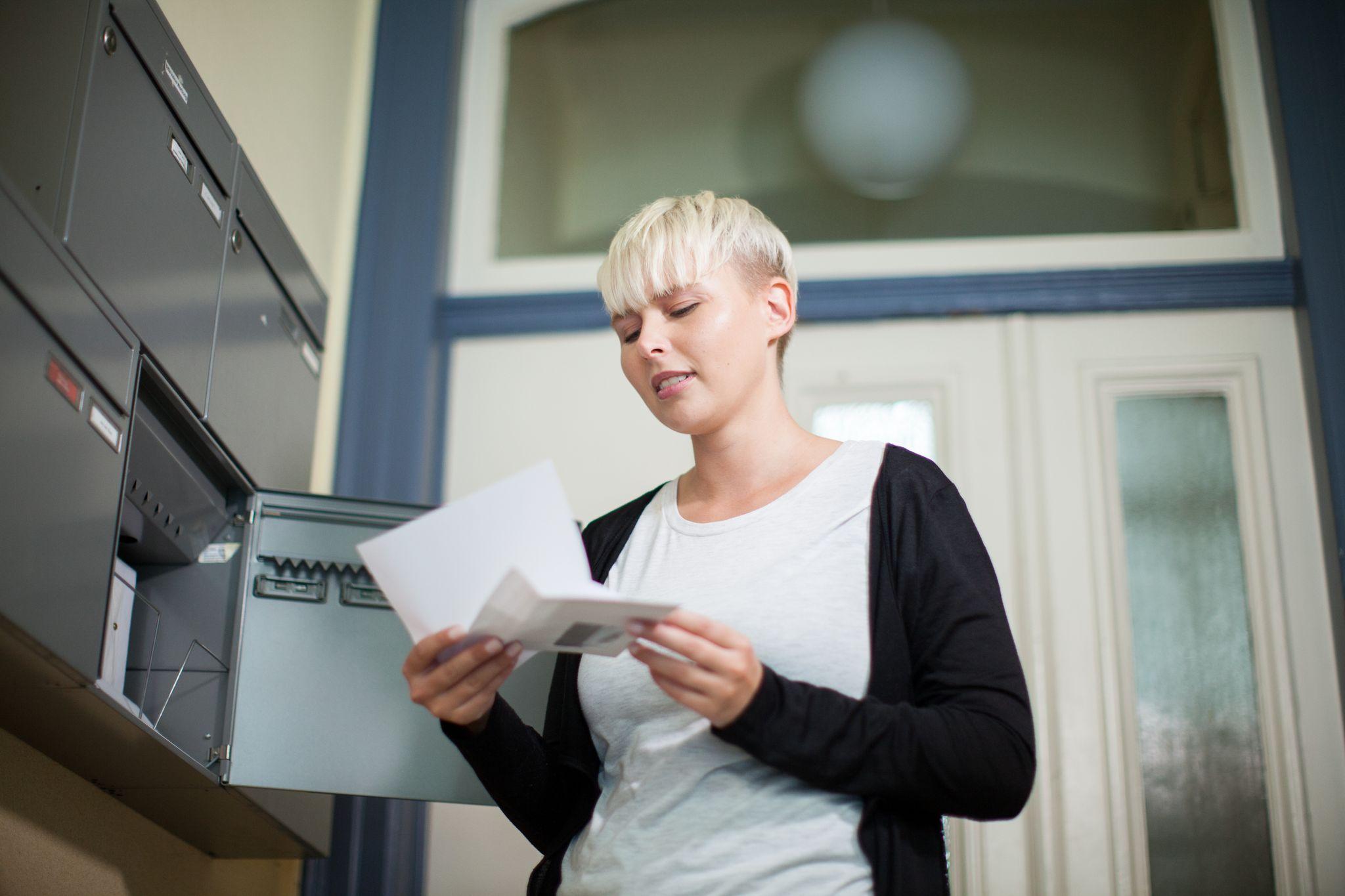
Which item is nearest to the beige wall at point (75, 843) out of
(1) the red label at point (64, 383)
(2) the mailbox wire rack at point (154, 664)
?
(2) the mailbox wire rack at point (154, 664)

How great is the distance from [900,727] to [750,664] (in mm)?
139

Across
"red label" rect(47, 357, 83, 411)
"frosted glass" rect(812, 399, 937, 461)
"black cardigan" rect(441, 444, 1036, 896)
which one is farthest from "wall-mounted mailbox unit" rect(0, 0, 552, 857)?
"frosted glass" rect(812, 399, 937, 461)

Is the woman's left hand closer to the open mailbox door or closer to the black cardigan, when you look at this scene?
the black cardigan

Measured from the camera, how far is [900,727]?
3.49 feet

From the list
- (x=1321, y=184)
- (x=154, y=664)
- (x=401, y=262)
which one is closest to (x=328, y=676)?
(x=154, y=664)

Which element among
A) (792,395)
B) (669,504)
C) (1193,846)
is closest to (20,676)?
(669,504)

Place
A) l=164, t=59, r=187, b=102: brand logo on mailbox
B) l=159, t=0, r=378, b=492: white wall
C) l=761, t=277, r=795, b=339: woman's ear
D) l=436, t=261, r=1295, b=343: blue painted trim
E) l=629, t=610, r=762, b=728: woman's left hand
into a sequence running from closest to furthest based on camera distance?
l=629, t=610, r=762, b=728: woman's left hand → l=761, t=277, r=795, b=339: woman's ear → l=164, t=59, r=187, b=102: brand logo on mailbox → l=159, t=0, r=378, b=492: white wall → l=436, t=261, r=1295, b=343: blue painted trim

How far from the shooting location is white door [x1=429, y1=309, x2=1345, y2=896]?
2131 mm

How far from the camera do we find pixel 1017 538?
7.50 ft

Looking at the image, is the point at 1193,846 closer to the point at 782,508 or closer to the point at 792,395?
the point at 792,395

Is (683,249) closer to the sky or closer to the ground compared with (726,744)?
closer to the sky

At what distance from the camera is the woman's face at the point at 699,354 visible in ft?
4.46

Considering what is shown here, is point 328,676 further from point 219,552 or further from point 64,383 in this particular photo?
point 64,383

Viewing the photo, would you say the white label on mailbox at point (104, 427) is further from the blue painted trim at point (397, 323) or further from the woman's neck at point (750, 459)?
the blue painted trim at point (397, 323)
